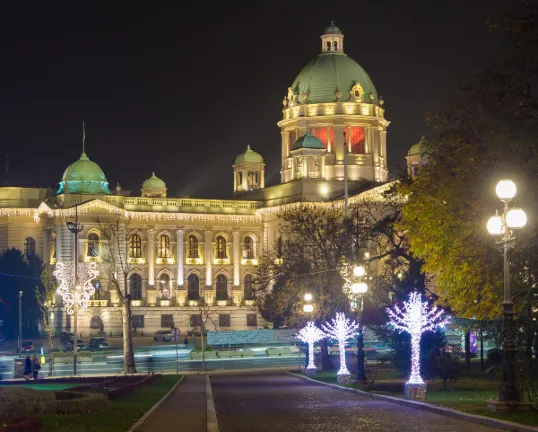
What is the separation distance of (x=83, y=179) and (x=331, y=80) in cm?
2903

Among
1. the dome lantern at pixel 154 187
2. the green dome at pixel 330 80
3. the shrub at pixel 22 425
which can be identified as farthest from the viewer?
the dome lantern at pixel 154 187

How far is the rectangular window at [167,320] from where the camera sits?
135 m

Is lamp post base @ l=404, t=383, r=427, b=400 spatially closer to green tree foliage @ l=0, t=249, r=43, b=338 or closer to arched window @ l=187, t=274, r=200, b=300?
green tree foliage @ l=0, t=249, r=43, b=338

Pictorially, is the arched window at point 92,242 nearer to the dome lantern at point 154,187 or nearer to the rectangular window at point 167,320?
the rectangular window at point 167,320

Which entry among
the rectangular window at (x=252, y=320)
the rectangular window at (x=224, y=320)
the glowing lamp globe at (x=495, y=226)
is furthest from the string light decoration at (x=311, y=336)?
the rectangular window at (x=252, y=320)

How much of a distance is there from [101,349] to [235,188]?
5092 centimetres

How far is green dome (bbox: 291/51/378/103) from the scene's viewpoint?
141 metres

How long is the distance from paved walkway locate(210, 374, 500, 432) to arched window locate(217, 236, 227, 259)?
92.3 m

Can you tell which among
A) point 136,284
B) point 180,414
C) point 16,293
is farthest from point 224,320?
point 180,414

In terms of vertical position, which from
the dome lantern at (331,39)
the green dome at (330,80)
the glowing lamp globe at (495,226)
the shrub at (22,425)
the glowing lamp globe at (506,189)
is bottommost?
the shrub at (22,425)

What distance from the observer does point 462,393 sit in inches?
1713

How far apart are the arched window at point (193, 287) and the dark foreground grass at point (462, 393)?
7972 cm

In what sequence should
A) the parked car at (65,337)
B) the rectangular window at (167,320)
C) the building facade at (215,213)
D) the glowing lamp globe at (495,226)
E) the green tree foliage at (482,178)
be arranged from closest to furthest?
the glowing lamp globe at (495,226), the green tree foliage at (482,178), the parked car at (65,337), the building facade at (215,213), the rectangular window at (167,320)

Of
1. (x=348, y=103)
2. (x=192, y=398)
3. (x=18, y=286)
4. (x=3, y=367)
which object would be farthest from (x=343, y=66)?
(x=192, y=398)
